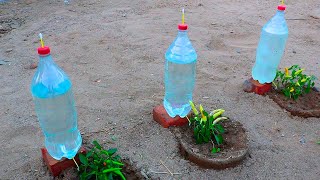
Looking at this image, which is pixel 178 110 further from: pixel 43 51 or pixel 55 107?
pixel 43 51

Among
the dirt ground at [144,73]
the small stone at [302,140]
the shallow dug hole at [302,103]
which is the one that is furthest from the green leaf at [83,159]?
the shallow dug hole at [302,103]

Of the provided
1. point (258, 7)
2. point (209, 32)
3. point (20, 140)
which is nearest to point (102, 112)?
point (20, 140)

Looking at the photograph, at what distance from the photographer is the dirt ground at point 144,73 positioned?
2377 millimetres

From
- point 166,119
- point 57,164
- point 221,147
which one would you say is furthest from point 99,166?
point 221,147

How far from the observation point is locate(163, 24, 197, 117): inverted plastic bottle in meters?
2.41

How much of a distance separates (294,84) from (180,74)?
1.10 meters

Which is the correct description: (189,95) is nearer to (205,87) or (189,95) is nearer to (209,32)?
(205,87)

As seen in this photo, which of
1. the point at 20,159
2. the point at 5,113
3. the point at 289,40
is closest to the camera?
the point at 20,159

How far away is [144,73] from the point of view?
3480 millimetres

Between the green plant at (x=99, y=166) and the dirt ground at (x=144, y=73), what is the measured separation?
0.26 meters

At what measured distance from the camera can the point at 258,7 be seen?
536 centimetres

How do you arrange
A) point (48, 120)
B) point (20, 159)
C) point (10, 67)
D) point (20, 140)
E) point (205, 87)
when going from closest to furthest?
point (48, 120) < point (20, 159) < point (20, 140) < point (205, 87) < point (10, 67)

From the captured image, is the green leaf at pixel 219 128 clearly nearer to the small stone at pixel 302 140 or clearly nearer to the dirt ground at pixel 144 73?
the dirt ground at pixel 144 73

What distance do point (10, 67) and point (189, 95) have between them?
2066 mm
